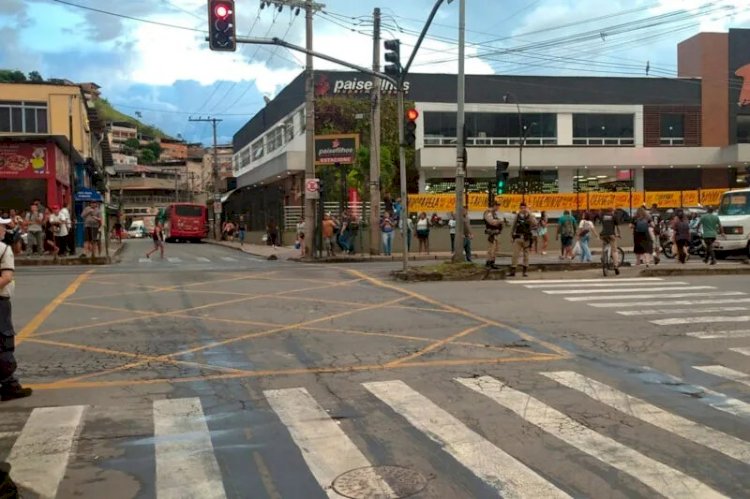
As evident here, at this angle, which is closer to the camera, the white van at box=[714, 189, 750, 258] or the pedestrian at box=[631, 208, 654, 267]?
the pedestrian at box=[631, 208, 654, 267]

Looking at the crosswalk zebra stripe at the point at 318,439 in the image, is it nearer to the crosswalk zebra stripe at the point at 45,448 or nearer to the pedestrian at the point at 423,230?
the crosswalk zebra stripe at the point at 45,448

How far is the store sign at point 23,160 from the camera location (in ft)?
101

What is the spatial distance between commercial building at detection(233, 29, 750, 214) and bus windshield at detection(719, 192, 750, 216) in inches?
932

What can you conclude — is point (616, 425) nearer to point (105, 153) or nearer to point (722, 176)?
point (722, 176)

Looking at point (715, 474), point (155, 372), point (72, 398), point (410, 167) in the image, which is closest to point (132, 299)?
point (155, 372)

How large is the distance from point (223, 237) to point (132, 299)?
139ft

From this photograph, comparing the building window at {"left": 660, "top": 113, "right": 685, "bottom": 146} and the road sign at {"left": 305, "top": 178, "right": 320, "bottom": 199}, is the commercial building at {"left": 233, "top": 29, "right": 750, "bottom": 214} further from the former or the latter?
the road sign at {"left": 305, "top": 178, "right": 320, "bottom": 199}

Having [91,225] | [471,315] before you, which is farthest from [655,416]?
[91,225]

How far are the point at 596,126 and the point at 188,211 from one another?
99.9 ft

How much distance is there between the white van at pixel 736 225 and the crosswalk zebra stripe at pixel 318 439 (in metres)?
19.0

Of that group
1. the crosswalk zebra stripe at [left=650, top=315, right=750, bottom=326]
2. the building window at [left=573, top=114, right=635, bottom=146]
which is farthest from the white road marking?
the building window at [left=573, top=114, right=635, bottom=146]

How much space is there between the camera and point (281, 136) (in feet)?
178

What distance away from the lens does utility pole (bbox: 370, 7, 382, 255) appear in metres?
26.1

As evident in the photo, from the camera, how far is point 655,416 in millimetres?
6301
